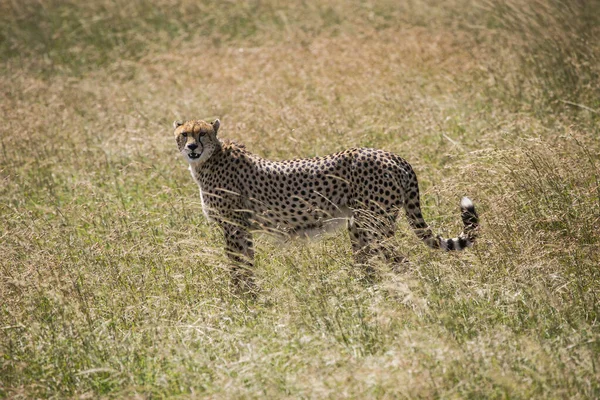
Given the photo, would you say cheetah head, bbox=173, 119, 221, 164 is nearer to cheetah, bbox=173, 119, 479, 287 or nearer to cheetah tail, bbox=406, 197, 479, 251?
cheetah, bbox=173, 119, 479, 287

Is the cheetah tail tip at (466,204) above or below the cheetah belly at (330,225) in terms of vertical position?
above

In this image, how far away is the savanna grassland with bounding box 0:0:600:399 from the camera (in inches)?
132

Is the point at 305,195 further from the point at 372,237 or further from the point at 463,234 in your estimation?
the point at 463,234

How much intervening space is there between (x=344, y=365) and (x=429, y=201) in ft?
6.87

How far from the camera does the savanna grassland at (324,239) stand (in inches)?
132

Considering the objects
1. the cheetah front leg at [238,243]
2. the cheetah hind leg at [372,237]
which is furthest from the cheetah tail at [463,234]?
the cheetah front leg at [238,243]

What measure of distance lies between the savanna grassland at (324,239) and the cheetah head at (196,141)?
A: 43 centimetres

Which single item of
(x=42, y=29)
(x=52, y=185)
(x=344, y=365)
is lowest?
(x=42, y=29)

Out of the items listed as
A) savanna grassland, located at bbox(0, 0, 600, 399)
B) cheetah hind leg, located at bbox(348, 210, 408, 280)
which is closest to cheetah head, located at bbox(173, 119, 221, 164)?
savanna grassland, located at bbox(0, 0, 600, 399)

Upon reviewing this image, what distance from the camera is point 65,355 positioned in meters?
3.61

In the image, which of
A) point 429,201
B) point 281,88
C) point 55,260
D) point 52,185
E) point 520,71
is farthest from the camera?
point 281,88

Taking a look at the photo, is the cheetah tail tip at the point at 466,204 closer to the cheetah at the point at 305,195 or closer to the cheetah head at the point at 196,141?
the cheetah at the point at 305,195

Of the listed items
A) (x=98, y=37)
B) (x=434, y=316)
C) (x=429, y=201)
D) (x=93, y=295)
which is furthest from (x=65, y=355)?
(x=98, y=37)

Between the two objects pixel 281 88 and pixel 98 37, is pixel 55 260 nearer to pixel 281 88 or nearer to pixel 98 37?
pixel 281 88
